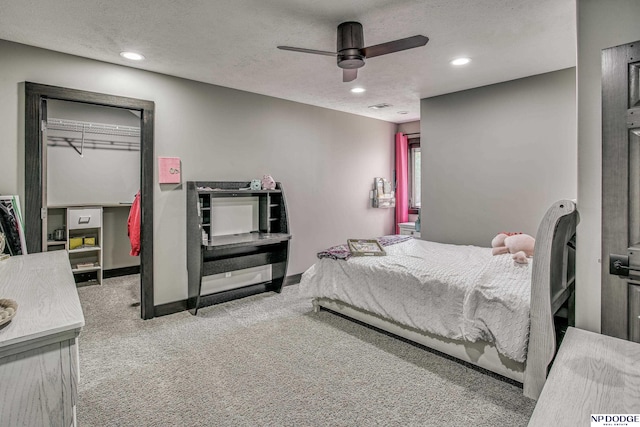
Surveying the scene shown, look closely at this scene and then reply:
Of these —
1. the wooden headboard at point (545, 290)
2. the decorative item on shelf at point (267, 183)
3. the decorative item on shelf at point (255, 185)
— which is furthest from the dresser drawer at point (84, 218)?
the wooden headboard at point (545, 290)

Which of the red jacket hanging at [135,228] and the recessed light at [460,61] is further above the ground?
the recessed light at [460,61]

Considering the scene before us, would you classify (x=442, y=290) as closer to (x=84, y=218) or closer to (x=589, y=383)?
(x=589, y=383)

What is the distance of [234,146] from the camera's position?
169 inches

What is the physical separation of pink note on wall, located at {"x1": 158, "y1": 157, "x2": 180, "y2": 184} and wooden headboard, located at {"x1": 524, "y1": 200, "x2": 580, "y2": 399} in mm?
3359

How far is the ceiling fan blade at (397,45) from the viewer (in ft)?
7.27

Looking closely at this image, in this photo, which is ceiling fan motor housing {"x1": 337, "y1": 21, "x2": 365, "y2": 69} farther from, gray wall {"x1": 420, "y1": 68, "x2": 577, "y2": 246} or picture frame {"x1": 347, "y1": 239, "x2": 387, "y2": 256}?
gray wall {"x1": 420, "y1": 68, "x2": 577, "y2": 246}

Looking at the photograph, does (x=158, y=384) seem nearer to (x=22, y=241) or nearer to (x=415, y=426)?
(x=22, y=241)

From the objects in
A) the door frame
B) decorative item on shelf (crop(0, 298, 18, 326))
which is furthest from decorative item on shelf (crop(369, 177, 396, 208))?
decorative item on shelf (crop(0, 298, 18, 326))

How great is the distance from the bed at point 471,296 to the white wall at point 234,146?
1.55 meters

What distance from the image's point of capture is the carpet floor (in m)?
2.07

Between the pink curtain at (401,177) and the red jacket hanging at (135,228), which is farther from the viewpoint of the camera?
the pink curtain at (401,177)

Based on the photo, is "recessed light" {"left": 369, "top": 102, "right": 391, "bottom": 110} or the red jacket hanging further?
"recessed light" {"left": 369, "top": 102, "right": 391, "bottom": 110}

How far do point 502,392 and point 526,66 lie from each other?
301 cm

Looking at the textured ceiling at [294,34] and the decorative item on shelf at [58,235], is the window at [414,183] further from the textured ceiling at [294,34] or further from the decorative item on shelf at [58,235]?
the decorative item on shelf at [58,235]
